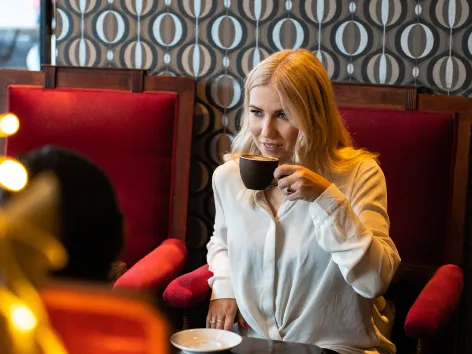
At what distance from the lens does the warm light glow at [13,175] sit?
30 centimetres

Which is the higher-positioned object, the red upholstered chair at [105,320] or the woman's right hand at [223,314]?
the red upholstered chair at [105,320]

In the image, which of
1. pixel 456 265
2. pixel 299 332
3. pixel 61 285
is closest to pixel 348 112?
pixel 456 265

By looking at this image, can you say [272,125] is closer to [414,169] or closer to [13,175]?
[414,169]

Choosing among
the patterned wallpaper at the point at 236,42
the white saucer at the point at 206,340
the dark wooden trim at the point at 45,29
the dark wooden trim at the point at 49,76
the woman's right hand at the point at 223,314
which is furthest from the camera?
the dark wooden trim at the point at 45,29

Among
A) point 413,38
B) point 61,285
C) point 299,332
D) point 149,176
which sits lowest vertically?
point 299,332

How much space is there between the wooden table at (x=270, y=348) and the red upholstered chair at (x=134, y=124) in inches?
31.2

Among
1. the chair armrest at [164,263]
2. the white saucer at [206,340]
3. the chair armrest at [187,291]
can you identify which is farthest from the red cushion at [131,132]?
the white saucer at [206,340]

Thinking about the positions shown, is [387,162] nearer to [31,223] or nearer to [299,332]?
[299,332]

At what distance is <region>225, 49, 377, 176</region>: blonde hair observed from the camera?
4.49ft

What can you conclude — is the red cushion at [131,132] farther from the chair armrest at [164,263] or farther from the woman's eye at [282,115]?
the woman's eye at [282,115]

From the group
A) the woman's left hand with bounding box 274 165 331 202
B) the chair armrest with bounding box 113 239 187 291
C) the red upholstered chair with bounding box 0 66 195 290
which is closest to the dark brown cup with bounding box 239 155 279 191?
the woman's left hand with bounding box 274 165 331 202

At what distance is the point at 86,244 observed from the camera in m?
0.29

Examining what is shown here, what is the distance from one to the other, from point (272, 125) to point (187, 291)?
1.45 feet

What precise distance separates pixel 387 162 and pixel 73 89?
38.2 inches
